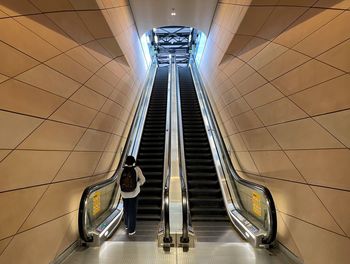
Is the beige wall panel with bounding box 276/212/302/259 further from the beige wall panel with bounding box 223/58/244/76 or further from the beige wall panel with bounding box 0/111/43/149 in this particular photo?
the beige wall panel with bounding box 223/58/244/76

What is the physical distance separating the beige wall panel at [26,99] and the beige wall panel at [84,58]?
0.97 meters

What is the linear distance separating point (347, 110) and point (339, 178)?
0.62 metres

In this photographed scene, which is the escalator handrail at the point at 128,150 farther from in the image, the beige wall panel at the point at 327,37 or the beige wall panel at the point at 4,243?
the beige wall panel at the point at 327,37

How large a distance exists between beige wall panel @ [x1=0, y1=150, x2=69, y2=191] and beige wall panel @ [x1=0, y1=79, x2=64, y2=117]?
0.44 metres

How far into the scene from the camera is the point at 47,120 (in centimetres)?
287

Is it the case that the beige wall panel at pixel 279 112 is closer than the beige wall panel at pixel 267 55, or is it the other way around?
the beige wall panel at pixel 279 112

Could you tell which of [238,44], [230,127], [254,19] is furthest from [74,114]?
[238,44]

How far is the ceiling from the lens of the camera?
767 cm

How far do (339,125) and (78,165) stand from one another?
3326 mm

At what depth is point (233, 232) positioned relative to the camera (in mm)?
3803

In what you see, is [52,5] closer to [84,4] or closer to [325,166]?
[84,4]

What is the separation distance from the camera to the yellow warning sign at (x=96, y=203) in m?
3.74

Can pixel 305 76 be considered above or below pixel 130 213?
above

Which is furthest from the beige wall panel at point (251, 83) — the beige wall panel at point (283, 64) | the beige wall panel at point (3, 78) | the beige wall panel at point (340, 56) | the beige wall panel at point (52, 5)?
the beige wall panel at point (3, 78)
